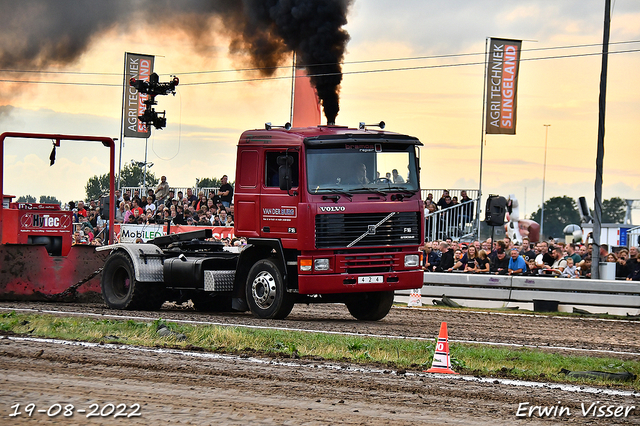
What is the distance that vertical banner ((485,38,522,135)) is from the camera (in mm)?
28000

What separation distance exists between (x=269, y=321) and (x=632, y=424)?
26.4 feet

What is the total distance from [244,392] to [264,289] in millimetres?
6847

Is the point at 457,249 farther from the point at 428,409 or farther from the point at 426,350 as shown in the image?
the point at 428,409

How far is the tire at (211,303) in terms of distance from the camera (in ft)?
54.9

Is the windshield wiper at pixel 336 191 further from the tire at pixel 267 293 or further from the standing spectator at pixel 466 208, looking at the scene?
the standing spectator at pixel 466 208

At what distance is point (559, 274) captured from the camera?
800 inches

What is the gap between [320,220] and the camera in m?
13.9

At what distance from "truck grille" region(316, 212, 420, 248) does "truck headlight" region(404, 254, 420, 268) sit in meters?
0.24

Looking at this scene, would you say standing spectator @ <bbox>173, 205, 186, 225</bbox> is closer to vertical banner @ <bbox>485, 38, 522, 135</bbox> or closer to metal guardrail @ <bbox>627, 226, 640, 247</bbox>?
vertical banner @ <bbox>485, 38, 522, 135</bbox>

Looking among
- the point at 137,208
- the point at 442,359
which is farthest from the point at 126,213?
the point at 442,359

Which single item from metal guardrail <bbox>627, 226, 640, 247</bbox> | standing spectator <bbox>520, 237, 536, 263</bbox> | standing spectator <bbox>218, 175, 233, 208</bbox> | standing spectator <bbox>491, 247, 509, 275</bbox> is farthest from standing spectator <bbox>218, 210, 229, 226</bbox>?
metal guardrail <bbox>627, 226, 640, 247</bbox>

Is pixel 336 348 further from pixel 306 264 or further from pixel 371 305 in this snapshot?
pixel 371 305

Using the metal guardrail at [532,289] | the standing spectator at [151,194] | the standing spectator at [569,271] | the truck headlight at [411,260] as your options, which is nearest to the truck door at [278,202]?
the truck headlight at [411,260]

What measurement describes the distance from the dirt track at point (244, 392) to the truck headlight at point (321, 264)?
4298mm
